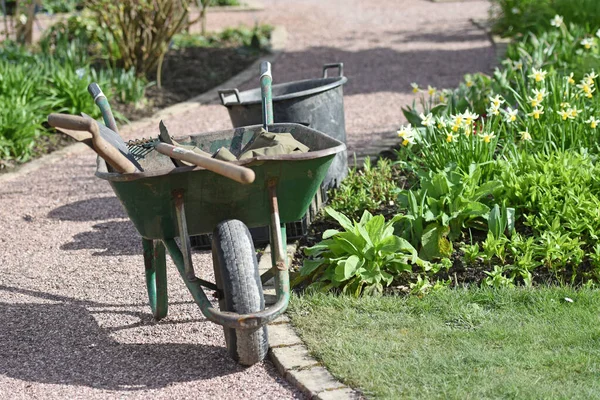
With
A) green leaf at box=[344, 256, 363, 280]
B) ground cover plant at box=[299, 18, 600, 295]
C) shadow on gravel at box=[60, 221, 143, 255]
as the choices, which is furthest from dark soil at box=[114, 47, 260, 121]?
green leaf at box=[344, 256, 363, 280]

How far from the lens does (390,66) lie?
10203 millimetres

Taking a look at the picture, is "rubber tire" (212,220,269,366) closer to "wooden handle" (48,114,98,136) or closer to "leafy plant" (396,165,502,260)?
"wooden handle" (48,114,98,136)

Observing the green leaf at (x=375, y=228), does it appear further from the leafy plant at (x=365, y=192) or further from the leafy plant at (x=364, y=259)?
the leafy plant at (x=365, y=192)

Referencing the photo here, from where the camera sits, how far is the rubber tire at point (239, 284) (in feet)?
10.7

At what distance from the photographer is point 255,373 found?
3.40 meters

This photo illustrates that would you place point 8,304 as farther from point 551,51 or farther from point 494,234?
point 551,51

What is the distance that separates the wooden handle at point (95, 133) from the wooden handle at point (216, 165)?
172 millimetres

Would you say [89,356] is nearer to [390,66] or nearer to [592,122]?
[592,122]

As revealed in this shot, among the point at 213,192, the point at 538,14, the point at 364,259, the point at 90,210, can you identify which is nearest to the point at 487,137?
the point at 364,259

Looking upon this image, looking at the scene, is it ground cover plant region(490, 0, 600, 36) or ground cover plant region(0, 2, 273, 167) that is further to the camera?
ground cover plant region(490, 0, 600, 36)

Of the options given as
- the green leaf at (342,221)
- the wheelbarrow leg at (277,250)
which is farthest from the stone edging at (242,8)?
the wheelbarrow leg at (277,250)

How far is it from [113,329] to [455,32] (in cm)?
969

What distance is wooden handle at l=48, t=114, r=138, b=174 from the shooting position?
3185 millimetres

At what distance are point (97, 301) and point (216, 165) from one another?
1402 millimetres
